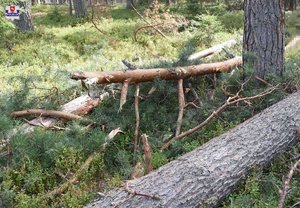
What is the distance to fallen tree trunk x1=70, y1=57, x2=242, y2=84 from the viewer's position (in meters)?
5.85

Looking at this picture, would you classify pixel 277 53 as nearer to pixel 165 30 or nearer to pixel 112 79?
pixel 112 79

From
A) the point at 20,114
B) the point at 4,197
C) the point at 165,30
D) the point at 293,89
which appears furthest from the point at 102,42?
Result: the point at 4,197

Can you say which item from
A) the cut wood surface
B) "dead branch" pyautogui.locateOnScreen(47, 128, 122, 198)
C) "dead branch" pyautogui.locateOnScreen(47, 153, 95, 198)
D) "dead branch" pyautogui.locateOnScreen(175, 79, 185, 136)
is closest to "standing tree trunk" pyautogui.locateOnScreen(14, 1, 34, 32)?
the cut wood surface

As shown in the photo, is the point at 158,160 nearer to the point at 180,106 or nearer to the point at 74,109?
the point at 180,106

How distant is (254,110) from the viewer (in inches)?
257

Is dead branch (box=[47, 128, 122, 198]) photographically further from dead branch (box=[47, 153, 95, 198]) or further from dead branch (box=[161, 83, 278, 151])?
dead branch (box=[161, 83, 278, 151])

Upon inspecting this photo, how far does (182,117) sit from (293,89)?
84.7 inches

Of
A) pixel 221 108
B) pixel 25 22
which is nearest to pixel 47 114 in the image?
pixel 221 108

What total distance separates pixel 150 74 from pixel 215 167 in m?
2.49

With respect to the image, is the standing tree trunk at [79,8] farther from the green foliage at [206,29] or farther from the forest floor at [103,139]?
the forest floor at [103,139]

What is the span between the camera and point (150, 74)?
6.52 meters

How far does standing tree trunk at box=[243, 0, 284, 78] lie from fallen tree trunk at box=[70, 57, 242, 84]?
2.18ft
